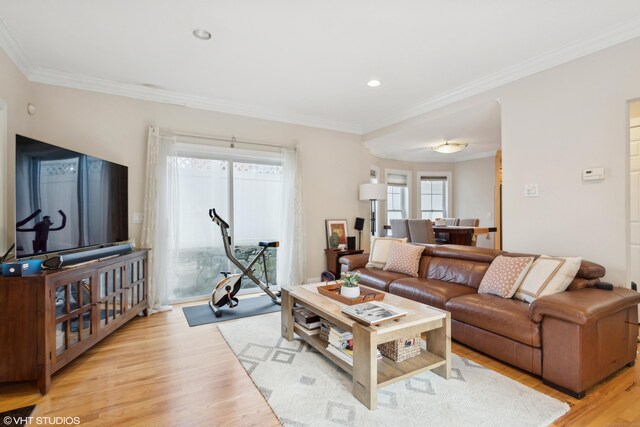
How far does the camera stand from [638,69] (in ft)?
8.12

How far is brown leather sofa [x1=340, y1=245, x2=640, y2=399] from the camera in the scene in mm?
1943

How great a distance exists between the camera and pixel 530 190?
3.16 meters

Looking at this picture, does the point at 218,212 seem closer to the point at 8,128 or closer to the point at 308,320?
the point at 8,128

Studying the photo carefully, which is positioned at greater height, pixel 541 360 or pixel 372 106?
pixel 372 106

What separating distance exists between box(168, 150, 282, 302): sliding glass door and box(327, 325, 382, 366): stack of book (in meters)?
2.50

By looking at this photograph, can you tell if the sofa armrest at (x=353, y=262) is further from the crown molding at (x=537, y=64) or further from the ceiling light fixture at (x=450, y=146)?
the ceiling light fixture at (x=450, y=146)

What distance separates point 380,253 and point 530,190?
1815 mm

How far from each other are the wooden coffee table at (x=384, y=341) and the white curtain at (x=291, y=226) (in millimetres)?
2069

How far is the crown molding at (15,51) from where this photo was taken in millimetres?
2545

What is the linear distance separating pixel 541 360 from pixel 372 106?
11.6 ft

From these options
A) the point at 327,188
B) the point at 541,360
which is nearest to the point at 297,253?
the point at 327,188

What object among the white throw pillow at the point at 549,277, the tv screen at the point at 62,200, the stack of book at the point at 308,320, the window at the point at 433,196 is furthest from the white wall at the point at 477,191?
the tv screen at the point at 62,200

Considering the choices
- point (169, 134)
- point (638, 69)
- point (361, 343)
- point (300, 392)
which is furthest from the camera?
point (169, 134)

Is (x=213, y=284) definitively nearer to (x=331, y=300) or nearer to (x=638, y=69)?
(x=331, y=300)
